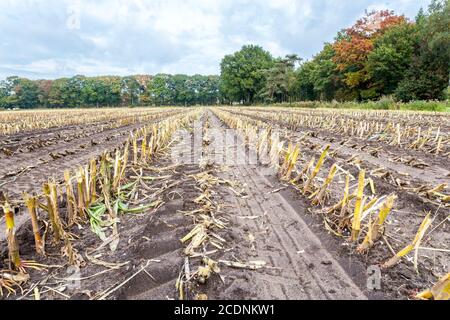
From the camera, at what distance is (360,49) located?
35.9 metres

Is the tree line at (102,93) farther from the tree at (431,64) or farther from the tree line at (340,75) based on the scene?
the tree at (431,64)

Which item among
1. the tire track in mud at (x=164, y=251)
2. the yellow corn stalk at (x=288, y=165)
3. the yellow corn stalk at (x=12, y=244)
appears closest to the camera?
the tire track in mud at (x=164, y=251)

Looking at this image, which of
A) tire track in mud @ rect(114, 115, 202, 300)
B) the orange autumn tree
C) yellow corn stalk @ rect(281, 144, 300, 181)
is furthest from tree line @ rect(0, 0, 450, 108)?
tire track in mud @ rect(114, 115, 202, 300)

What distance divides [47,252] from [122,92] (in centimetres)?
9170

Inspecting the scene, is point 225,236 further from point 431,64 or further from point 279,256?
point 431,64

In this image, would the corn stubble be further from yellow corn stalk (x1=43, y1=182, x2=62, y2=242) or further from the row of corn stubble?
the row of corn stubble

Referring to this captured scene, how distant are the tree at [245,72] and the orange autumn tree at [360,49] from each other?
25439mm

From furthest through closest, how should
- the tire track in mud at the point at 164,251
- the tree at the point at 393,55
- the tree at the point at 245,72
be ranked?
the tree at the point at 245,72
the tree at the point at 393,55
the tire track in mud at the point at 164,251

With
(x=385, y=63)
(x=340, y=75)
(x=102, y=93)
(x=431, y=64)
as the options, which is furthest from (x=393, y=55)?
(x=102, y=93)

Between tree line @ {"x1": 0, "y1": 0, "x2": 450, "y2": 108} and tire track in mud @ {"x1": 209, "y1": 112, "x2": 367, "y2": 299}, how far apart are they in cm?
3264

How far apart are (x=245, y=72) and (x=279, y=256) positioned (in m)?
67.1

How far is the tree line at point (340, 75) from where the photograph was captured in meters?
30.4

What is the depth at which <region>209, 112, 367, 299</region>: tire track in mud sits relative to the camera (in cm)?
182

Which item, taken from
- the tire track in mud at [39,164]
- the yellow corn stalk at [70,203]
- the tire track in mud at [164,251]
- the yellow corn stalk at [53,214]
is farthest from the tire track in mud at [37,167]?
the tire track in mud at [164,251]
